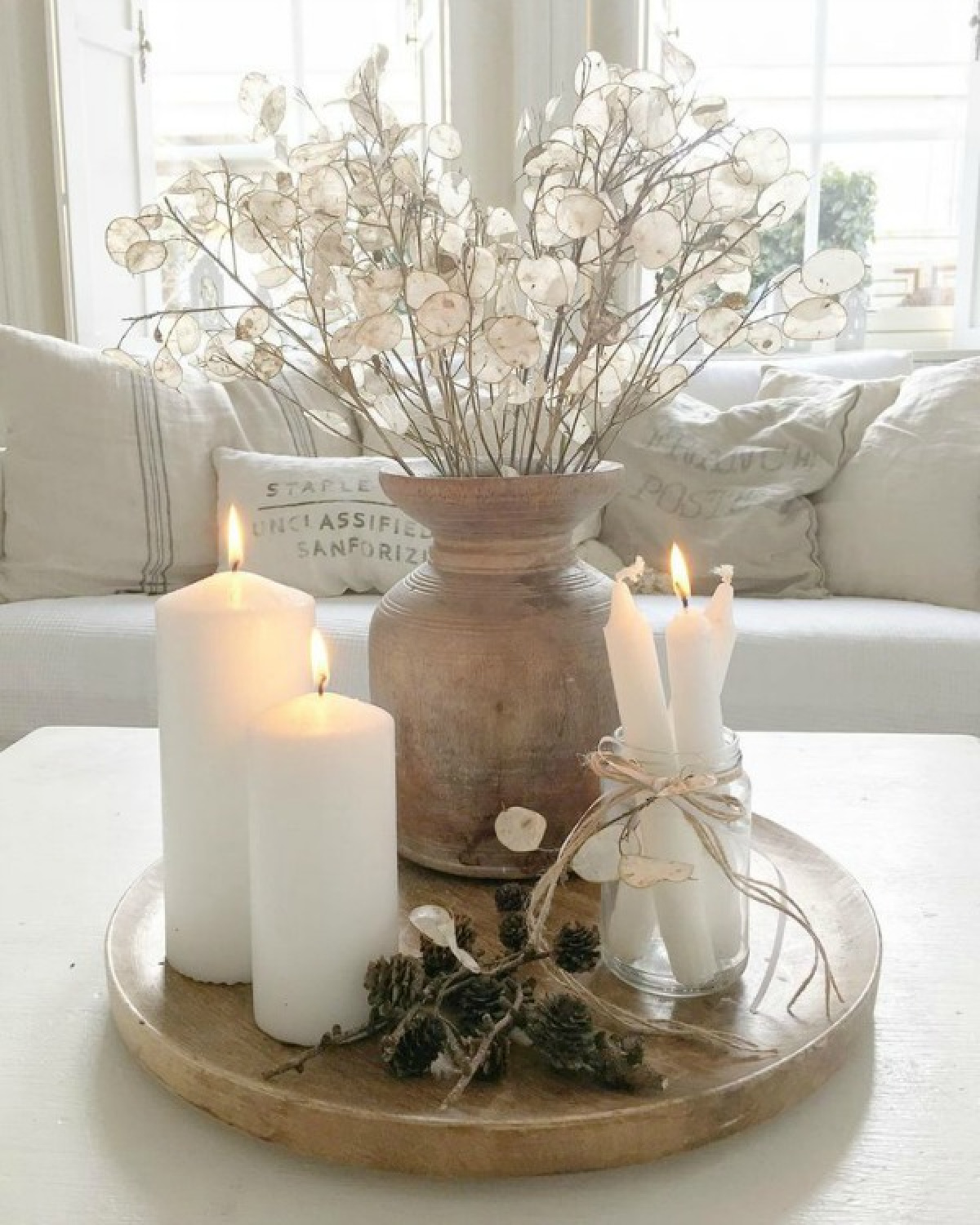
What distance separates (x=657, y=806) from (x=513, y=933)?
12 cm

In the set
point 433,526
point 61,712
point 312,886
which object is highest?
point 433,526

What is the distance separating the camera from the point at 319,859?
584 millimetres

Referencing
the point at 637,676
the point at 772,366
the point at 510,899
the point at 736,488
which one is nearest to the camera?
the point at 637,676

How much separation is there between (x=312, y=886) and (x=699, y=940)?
21 centimetres

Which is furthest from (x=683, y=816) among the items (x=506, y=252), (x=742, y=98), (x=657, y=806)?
(x=742, y=98)

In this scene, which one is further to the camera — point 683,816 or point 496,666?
point 496,666

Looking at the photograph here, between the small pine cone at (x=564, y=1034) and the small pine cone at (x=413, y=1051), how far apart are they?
5 cm

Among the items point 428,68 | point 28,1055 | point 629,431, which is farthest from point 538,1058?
point 428,68

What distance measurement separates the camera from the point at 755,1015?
64 centimetres

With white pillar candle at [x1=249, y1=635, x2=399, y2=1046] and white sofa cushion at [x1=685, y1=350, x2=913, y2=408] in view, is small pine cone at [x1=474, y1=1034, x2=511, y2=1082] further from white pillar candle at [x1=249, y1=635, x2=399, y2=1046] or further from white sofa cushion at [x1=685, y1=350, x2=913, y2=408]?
white sofa cushion at [x1=685, y1=350, x2=913, y2=408]

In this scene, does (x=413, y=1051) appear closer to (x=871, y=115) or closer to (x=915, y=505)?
(x=915, y=505)

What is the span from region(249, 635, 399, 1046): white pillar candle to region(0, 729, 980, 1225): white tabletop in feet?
0.24

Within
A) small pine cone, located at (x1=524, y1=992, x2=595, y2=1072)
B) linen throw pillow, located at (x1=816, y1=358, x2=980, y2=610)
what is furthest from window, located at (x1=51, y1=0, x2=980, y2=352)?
small pine cone, located at (x1=524, y1=992, x2=595, y2=1072)

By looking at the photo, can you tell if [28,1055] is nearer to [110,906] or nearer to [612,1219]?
[110,906]
